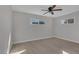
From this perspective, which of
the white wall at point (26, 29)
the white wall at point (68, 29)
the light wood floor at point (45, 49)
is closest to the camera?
the light wood floor at point (45, 49)

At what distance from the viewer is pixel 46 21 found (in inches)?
245

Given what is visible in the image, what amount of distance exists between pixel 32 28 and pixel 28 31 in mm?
403

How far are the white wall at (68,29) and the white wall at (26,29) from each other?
3.55 ft

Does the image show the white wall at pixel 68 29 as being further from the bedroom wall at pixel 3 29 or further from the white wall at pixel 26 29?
the bedroom wall at pixel 3 29

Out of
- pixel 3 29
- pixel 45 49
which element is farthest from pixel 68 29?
pixel 3 29

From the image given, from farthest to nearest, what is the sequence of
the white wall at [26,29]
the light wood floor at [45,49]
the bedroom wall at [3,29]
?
the white wall at [26,29]
the light wood floor at [45,49]
the bedroom wall at [3,29]

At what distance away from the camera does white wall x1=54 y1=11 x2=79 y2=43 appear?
4.56 m

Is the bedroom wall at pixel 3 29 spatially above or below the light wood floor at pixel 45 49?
above

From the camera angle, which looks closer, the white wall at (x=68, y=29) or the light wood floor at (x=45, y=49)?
the light wood floor at (x=45, y=49)

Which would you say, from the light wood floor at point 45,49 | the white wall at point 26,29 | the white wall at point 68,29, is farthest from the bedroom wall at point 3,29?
the white wall at point 68,29

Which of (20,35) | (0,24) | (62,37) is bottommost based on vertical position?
(62,37)

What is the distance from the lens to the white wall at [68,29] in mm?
4564
